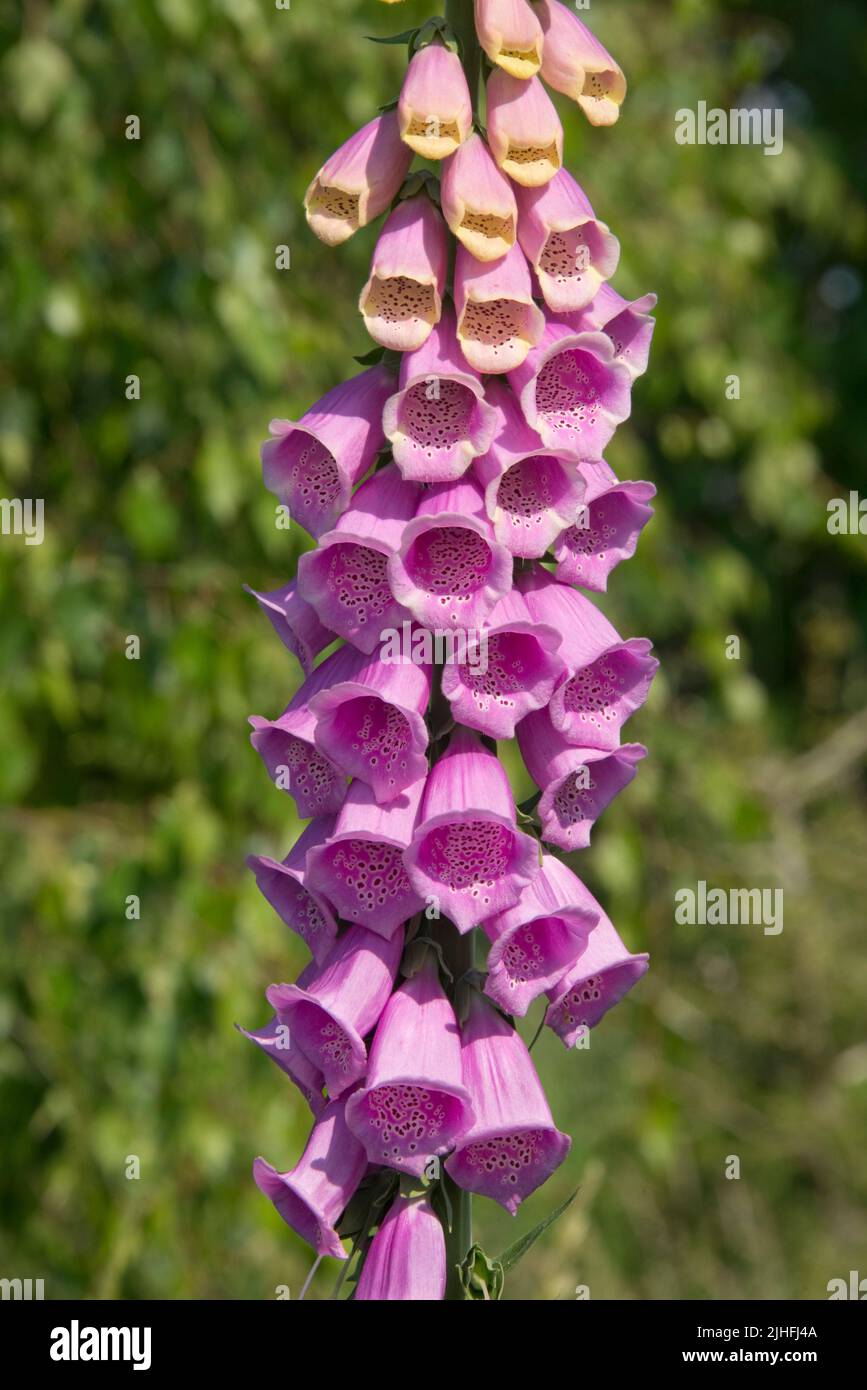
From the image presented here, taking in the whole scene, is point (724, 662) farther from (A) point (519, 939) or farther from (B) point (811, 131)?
(A) point (519, 939)

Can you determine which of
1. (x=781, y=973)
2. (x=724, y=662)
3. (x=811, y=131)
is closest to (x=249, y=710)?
(x=724, y=662)

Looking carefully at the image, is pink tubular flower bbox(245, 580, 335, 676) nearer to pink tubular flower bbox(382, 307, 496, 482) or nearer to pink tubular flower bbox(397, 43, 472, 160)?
pink tubular flower bbox(382, 307, 496, 482)

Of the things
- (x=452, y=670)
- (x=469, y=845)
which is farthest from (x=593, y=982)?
(x=452, y=670)

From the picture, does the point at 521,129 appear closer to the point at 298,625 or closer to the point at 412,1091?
the point at 298,625

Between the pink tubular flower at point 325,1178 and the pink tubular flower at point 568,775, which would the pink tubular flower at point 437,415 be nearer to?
the pink tubular flower at point 568,775

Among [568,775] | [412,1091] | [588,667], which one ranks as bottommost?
[412,1091]
